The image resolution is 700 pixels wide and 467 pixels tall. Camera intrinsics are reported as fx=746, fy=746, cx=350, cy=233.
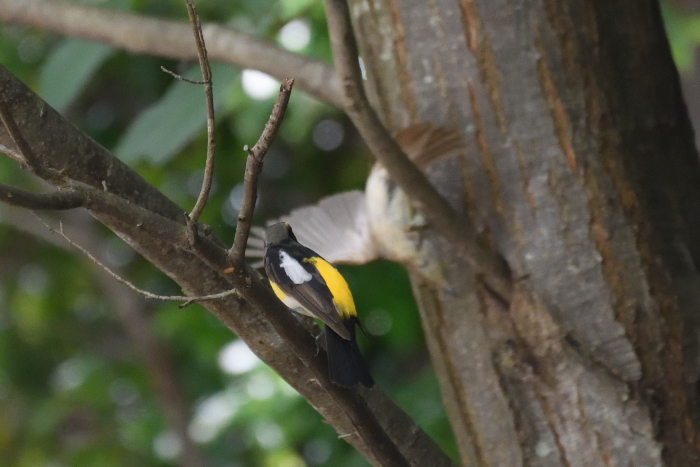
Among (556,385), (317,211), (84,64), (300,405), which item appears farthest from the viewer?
(300,405)

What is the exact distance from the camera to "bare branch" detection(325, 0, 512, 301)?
1.48 m

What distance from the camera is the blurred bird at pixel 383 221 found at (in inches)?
72.1

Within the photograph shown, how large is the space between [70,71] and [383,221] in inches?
53.3

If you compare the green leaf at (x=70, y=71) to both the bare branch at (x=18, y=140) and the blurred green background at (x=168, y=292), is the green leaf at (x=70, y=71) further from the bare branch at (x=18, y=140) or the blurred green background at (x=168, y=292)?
the bare branch at (x=18, y=140)

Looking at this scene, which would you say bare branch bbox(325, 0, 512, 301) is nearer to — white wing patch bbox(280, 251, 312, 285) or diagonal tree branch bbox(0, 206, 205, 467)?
white wing patch bbox(280, 251, 312, 285)

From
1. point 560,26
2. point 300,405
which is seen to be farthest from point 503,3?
point 300,405

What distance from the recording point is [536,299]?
175cm

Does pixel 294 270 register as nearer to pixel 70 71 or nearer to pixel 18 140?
pixel 18 140

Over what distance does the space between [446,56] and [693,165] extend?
0.70 meters

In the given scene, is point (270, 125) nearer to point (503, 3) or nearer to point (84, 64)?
point (503, 3)

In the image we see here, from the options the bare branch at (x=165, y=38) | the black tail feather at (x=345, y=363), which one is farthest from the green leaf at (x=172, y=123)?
the black tail feather at (x=345, y=363)

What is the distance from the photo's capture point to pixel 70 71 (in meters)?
2.58

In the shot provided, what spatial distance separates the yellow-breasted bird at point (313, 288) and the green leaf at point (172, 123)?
730 millimetres

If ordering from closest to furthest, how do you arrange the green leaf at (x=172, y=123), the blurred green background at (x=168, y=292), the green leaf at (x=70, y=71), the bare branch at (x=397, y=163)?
the bare branch at (x=397, y=163), the green leaf at (x=172, y=123), the green leaf at (x=70, y=71), the blurred green background at (x=168, y=292)
